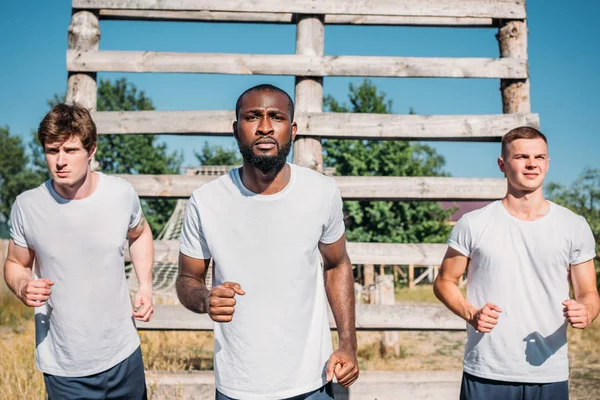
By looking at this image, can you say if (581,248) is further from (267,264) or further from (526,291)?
(267,264)

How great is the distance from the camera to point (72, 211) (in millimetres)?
3148

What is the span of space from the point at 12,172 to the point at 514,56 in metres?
46.6

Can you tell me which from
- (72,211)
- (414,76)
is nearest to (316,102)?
(414,76)

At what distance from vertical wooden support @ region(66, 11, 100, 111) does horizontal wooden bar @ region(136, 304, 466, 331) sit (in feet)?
6.16

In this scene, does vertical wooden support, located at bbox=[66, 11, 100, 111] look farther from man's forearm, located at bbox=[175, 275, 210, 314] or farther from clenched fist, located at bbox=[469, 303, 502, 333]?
clenched fist, located at bbox=[469, 303, 502, 333]

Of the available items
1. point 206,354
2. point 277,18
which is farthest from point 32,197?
point 206,354

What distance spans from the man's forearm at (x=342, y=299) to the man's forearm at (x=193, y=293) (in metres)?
0.58

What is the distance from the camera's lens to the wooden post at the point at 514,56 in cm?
540

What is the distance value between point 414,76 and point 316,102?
2.81 feet

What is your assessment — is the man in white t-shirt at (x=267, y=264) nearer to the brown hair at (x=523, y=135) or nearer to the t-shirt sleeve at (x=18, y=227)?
the t-shirt sleeve at (x=18, y=227)

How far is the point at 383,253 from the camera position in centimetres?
530

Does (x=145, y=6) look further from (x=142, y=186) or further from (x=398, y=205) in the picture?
(x=398, y=205)

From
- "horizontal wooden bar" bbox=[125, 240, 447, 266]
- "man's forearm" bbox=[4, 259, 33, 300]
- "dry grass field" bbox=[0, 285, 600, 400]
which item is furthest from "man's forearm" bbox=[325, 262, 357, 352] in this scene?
"dry grass field" bbox=[0, 285, 600, 400]

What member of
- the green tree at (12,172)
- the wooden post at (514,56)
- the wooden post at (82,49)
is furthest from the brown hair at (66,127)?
the green tree at (12,172)
